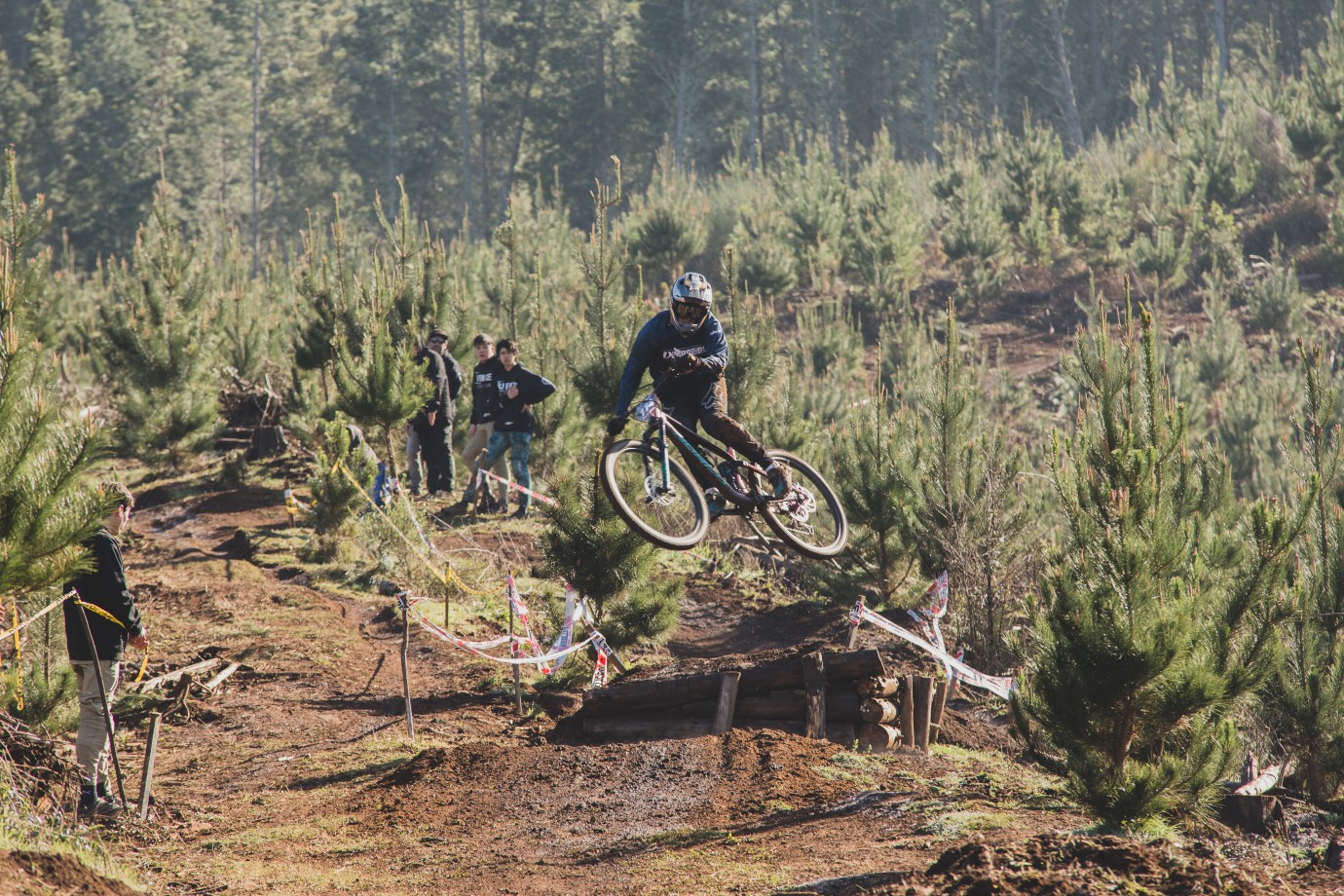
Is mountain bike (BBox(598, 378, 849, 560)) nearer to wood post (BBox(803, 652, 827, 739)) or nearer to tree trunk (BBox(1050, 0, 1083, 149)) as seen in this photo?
wood post (BBox(803, 652, 827, 739))

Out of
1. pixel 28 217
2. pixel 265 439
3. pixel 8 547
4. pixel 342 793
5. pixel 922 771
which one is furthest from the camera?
pixel 265 439

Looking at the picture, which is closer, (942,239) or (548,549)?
(548,549)

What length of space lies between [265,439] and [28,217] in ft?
30.4

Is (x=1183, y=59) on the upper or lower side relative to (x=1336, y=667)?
upper

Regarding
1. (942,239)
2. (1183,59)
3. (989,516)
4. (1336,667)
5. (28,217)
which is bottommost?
(1336,667)

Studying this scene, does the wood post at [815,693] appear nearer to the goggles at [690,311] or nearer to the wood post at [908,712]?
the wood post at [908,712]

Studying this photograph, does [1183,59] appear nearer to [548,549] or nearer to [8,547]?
[548,549]

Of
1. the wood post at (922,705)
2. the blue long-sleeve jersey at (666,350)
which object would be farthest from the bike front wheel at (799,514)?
the wood post at (922,705)

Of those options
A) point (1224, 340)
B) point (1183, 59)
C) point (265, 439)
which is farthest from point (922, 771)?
point (1183, 59)

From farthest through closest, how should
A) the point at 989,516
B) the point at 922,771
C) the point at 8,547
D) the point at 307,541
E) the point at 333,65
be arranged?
the point at 333,65
the point at 307,541
the point at 989,516
the point at 922,771
the point at 8,547

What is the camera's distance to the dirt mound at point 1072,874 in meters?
6.31

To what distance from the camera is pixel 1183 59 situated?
57.9 m

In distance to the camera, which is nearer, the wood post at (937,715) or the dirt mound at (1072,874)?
the dirt mound at (1072,874)

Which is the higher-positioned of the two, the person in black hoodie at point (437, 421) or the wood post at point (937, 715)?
the person in black hoodie at point (437, 421)
